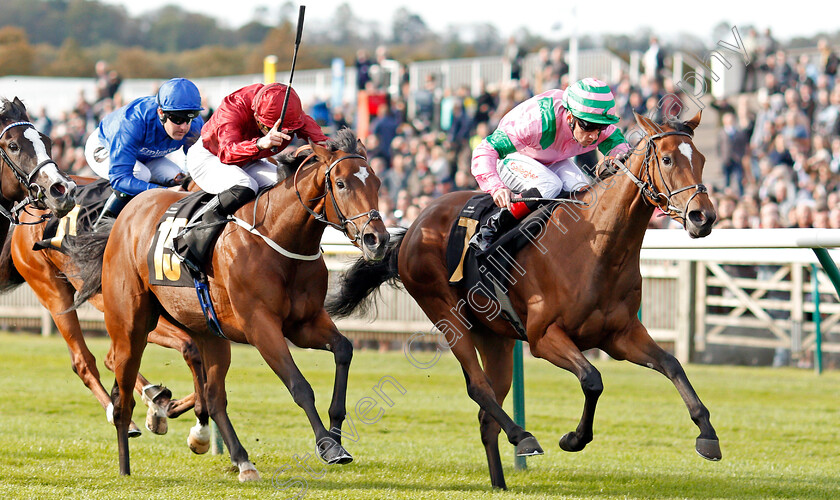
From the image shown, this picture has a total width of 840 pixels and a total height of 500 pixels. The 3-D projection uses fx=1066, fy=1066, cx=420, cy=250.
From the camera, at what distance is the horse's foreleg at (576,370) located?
15.4 feet

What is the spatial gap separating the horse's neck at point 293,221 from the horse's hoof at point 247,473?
119cm

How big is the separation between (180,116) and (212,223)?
117 cm

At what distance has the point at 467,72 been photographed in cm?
2381

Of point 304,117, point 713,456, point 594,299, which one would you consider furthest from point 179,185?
point 713,456

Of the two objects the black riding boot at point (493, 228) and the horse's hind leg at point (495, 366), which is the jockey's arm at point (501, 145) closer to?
the black riding boot at point (493, 228)

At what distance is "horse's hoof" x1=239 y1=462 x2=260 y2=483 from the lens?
5.37 metres

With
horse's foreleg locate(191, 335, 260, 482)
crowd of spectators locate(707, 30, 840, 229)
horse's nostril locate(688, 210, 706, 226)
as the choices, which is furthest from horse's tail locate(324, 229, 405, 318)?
crowd of spectators locate(707, 30, 840, 229)

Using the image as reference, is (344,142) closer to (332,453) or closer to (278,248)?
(278,248)

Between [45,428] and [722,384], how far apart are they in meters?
5.90

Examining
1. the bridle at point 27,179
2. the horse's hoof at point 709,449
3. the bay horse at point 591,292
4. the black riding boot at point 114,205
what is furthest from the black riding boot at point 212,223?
the horse's hoof at point 709,449

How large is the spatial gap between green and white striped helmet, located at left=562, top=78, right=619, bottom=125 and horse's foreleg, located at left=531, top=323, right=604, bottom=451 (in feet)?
3.30

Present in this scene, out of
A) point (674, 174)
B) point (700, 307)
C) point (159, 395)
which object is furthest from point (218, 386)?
point (700, 307)

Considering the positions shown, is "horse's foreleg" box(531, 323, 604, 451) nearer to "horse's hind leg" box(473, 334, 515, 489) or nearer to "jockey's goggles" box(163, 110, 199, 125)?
"horse's hind leg" box(473, 334, 515, 489)

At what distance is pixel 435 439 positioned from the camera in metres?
7.11
